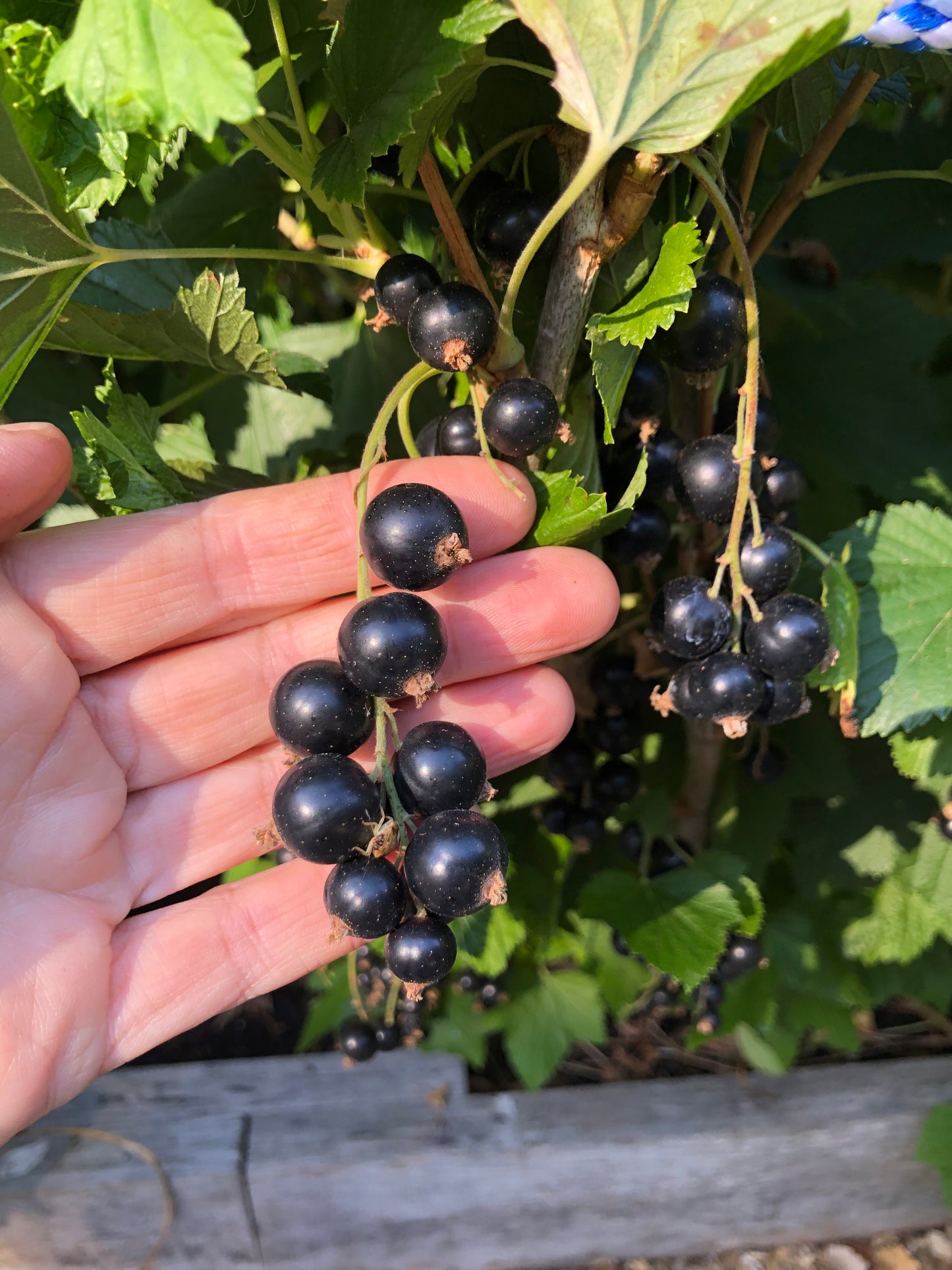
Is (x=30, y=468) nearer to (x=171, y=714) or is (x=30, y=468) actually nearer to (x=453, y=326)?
(x=171, y=714)

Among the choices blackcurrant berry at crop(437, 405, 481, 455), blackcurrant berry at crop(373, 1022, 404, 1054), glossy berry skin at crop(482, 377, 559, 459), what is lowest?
blackcurrant berry at crop(373, 1022, 404, 1054)

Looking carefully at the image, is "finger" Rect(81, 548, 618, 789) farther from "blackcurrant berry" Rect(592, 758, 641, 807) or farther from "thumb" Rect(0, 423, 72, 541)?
"blackcurrant berry" Rect(592, 758, 641, 807)

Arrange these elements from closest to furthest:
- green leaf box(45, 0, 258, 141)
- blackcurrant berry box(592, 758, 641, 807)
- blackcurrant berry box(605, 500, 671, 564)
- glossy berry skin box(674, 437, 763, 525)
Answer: green leaf box(45, 0, 258, 141) < glossy berry skin box(674, 437, 763, 525) < blackcurrant berry box(605, 500, 671, 564) < blackcurrant berry box(592, 758, 641, 807)

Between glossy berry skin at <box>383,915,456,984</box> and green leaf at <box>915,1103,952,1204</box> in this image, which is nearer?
glossy berry skin at <box>383,915,456,984</box>

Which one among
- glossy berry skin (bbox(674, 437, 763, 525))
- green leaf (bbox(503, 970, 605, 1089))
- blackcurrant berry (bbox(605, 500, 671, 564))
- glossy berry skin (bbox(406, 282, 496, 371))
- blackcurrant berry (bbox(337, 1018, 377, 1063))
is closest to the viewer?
glossy berry skin (bbox(406, 282, 496, 371))

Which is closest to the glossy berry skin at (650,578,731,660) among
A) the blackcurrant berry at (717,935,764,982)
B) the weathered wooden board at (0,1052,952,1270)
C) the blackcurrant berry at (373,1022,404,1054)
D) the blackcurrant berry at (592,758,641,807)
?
the blackcurrant berry at (592,758,641,807)

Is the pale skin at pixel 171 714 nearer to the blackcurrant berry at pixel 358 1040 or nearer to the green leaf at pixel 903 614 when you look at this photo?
the green leaf at pixel 903 614
